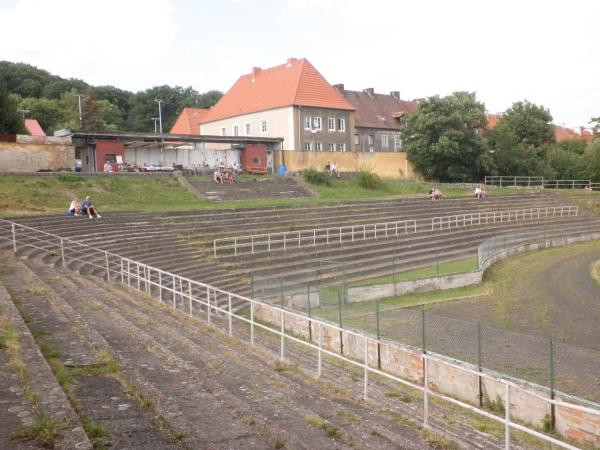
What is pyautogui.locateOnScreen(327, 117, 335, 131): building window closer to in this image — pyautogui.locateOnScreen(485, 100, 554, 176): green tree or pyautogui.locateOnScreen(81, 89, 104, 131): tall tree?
pyautogui.locateOnScreen(485, 100, 554, 176): green tree

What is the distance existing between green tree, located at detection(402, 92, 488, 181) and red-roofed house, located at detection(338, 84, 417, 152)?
10876mm

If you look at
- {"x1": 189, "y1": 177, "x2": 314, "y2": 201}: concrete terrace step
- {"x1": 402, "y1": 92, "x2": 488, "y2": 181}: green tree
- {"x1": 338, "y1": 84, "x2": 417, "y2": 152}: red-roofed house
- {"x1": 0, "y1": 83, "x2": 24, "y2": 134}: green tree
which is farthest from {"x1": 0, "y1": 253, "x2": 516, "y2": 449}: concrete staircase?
{"x1": 338, "y1": 84, "x2": 417, "y2": 152}: red-roofed house

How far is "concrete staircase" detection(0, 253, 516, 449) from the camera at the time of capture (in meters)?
5.99

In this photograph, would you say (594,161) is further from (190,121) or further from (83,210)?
(83,210)

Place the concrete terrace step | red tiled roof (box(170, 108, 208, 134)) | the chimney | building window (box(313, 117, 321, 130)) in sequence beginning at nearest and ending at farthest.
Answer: the concrete terrace step → building window (box(313, 117, 321, 130)) → the chimney → red tiled roof (box(170, 108, 208, 134))

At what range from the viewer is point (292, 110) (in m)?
53.7

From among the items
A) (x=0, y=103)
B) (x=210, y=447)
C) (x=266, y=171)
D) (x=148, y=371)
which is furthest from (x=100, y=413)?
(x=266, y=171)

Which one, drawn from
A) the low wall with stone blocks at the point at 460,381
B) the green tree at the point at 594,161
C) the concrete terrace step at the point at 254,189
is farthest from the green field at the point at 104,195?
the green tree at the point at 594,161

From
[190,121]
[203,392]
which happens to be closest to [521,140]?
[190,121]

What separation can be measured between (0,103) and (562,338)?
36381 millimetres

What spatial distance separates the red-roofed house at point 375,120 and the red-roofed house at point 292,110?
7.73 m

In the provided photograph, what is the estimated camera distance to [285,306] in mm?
14602

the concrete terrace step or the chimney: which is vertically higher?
the chimney

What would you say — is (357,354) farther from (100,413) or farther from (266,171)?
(266,171)
